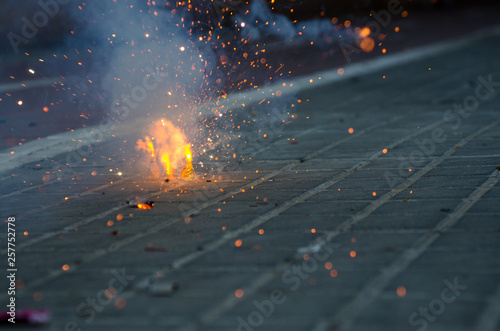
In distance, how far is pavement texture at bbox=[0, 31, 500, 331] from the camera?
276cm

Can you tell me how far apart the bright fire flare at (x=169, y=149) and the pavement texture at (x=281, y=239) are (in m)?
0.30

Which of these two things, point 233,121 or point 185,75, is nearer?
point 185,75

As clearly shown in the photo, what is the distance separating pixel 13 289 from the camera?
125 inches

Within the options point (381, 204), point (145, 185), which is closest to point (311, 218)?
point (381, 204)

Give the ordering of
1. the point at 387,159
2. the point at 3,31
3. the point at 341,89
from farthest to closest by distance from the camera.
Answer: the point at 3,31 → the point at 341,89 → the point at 387,159

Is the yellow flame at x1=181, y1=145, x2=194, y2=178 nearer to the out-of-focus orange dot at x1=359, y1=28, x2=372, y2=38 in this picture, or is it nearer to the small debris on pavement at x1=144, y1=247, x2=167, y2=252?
the small debris on pavement at x1=144, y1=247, x2=167, y2=252

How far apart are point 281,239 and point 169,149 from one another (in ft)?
8.84

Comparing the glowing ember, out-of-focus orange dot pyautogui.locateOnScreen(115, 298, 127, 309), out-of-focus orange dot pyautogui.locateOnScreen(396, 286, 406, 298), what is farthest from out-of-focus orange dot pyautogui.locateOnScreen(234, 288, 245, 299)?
the glowing ember

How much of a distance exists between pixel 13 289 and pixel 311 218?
→ 5.95ft

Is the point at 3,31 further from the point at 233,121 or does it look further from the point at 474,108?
the point at 474,108

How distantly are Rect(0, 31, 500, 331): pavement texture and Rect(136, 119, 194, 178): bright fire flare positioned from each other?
0.99 feet

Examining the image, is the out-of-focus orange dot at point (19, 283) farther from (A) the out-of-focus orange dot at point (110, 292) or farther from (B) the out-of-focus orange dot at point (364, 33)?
(B) the out-of-focus orange dot at point (364, 33)

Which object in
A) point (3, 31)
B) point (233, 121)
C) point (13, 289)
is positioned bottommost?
point (13, 289)

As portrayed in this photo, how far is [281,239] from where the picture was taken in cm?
373
